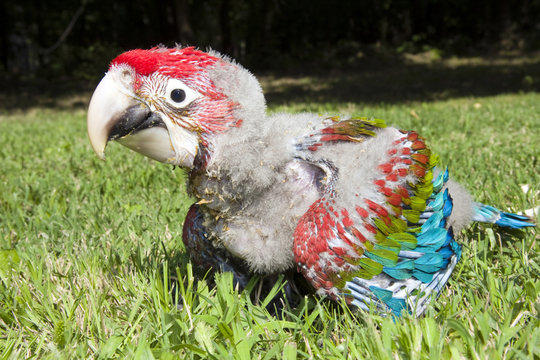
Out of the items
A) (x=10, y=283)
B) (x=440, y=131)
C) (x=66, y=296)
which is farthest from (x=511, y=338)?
(x=440, y=131)

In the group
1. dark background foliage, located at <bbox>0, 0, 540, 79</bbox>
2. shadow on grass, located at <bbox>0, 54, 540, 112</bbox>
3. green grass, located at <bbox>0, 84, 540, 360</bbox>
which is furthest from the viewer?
dark background foliage, located at <bbox>0, 0, 540, 79</bbox>

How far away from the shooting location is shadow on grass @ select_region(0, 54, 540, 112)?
8.45m

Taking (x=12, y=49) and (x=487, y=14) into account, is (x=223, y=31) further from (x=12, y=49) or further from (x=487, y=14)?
(x=487, y=14)

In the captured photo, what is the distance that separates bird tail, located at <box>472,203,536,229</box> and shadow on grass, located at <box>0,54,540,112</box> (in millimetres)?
5777

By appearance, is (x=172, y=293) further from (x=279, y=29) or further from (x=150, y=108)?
(x=279, y=29)

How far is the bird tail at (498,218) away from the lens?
1910mm

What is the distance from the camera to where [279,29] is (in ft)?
55.4

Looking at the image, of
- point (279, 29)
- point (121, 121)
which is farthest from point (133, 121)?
point (279, 29)

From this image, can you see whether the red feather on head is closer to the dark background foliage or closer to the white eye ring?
the white eye ring

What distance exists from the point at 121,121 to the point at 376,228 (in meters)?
0.82

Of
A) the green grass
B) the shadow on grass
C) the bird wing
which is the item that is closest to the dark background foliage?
the shadow on grass

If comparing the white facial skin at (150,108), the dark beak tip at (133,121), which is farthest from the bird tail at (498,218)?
the dark beak tip at (133,121)

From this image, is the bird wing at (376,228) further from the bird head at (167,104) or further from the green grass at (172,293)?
the bird head at (167,104)

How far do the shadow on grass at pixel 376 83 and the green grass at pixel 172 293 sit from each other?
5066mm
